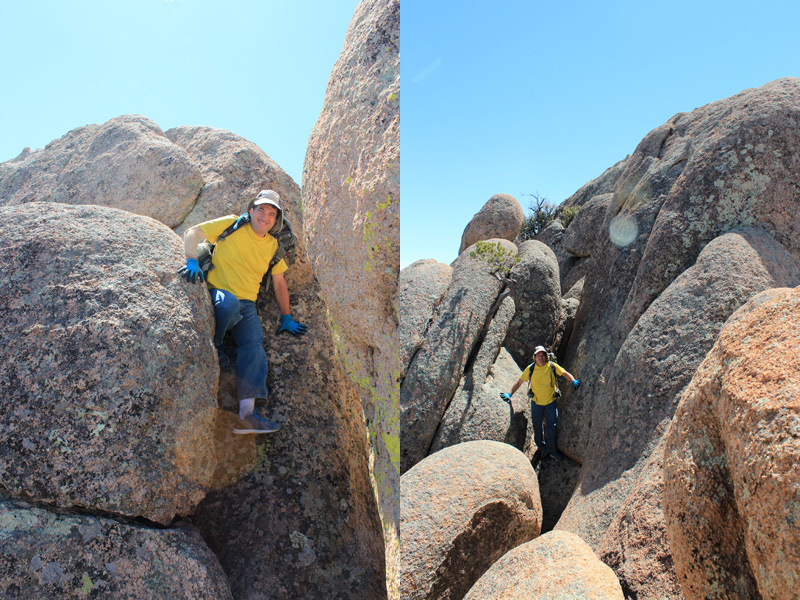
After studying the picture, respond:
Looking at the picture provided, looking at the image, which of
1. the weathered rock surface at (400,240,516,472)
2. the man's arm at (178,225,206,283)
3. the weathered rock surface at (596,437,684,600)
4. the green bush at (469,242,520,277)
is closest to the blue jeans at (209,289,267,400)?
the man's arm at (178,225,206,283)

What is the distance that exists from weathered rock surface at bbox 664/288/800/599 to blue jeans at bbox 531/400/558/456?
17.7 ft

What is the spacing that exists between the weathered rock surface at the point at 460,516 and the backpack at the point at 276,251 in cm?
228

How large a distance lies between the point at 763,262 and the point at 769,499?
430 cm

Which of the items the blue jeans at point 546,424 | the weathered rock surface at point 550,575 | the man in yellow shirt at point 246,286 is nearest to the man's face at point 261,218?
the man in yellow shirt at point 246,286

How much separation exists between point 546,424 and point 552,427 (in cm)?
11

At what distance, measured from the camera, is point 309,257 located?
501 centimetres

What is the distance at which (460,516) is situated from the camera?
4.50 meters

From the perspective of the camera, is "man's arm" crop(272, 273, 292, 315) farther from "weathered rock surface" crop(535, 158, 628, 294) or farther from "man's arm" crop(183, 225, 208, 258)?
"weathered rock surface" crop(535, 158, 628, 294)

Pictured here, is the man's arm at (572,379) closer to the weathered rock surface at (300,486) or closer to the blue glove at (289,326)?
the weathered rock surface at (300,486)

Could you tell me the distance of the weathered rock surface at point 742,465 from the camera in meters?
2.07

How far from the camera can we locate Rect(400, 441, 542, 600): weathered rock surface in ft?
14.0

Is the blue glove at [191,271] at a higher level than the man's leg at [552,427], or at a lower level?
higher

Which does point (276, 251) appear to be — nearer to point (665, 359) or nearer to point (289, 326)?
point (289, 326)

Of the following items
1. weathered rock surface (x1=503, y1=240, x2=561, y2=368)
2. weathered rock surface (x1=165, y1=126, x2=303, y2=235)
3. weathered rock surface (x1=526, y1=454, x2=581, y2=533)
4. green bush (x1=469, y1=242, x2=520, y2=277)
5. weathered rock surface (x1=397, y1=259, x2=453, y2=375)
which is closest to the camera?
weathered rock surface (x1=165, y1=126, x2=303, y2=235)
